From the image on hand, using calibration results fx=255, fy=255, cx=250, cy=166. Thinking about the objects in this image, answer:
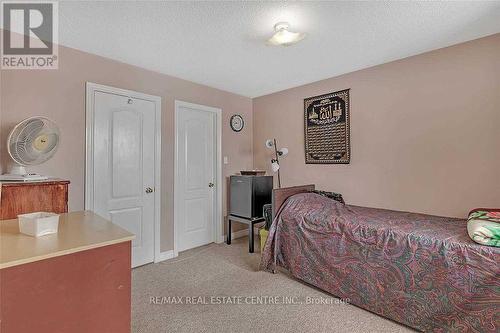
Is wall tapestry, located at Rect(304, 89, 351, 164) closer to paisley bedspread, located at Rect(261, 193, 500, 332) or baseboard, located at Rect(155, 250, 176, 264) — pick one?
paisley bedspread, located at Rect(261, 193, 500, 332)

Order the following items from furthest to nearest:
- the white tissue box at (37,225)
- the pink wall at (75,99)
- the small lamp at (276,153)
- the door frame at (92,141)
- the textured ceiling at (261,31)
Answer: the small lamp at (276,153), the door frame at (92,141), the pink wall at (75,99), the textured ceiling at (261,31), the white tissue box at (37,225)

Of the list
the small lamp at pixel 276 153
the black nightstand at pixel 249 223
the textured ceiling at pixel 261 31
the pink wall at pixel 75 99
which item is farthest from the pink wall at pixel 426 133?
the pink wall at pixel 75 99

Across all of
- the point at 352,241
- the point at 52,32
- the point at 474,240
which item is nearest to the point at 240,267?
the point at 352,241

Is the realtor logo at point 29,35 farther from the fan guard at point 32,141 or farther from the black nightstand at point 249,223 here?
the black nightstand at point 249,223

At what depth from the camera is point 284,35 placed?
6.84 feet

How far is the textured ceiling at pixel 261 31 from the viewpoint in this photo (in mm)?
1888

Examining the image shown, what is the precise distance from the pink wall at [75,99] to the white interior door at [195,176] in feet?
0.52

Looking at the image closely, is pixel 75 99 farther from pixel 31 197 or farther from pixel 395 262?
pixel 395 262

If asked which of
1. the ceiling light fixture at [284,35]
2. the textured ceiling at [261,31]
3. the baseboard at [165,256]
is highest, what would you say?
the textured ceiling at [261,31]

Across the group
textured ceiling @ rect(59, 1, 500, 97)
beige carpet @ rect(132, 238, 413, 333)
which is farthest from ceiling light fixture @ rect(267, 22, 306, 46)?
beige carpet @ rect(132, 238, 413, 333)

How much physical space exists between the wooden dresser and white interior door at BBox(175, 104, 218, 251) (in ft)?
5.01

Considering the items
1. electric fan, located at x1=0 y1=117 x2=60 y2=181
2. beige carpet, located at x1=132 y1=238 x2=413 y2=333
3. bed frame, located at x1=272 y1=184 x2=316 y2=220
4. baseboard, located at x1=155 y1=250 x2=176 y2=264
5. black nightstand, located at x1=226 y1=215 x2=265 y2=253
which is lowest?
beige carpet, located at x1=132 y1=238 x2=413 y2=333

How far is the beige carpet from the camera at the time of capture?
6.35ft

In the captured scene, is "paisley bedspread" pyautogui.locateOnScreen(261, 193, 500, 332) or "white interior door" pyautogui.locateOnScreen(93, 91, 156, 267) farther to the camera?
"white interior door" pyautogui.locateOnScreen(93, 91, 156, 267)
